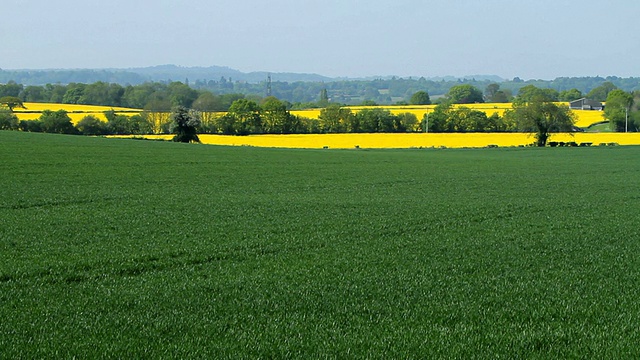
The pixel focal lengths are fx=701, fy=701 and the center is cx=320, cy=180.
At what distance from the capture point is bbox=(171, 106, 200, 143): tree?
3270 inches

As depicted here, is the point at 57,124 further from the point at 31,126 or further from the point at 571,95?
the point at 571,95

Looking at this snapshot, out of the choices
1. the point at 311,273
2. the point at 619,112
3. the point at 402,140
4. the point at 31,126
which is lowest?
the point at 402,140

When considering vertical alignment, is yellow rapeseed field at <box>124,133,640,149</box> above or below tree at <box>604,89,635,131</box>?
below

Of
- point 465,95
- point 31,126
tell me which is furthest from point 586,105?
point 31,126

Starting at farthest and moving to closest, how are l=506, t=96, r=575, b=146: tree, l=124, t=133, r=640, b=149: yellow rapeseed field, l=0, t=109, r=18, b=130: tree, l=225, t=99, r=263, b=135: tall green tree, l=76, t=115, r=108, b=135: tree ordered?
l=225, t=99, r=263, b=135: tall green tree → l=506, t=96, r=575, b=146: tree → l=124, t=133, r=640, b=149: yellow rapeseed field → l=76, t=115, r=108, b=135: tree → l=0, t=109, r=18, b=130: tree

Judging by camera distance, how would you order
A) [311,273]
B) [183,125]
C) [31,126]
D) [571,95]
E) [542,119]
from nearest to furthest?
[311,273], [183,125], [31,126], [542,119], [571,95]

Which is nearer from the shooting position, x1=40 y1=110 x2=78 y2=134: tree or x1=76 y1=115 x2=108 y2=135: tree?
x1=40 y1=110 x2=78 y2=134: tree

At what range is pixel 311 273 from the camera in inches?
550

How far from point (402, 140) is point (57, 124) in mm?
43909

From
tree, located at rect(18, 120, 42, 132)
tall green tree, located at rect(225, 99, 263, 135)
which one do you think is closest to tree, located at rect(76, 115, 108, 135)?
tree, located at rect(18, 120, 42, 132)

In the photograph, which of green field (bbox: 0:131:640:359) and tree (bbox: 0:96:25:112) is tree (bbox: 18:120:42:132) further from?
green field (bbox: 0:131:640:359)

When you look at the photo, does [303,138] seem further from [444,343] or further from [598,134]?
[444,343]

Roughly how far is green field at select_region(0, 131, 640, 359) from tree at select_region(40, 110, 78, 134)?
57.1 m

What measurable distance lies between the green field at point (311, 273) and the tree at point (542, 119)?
61.4 m
